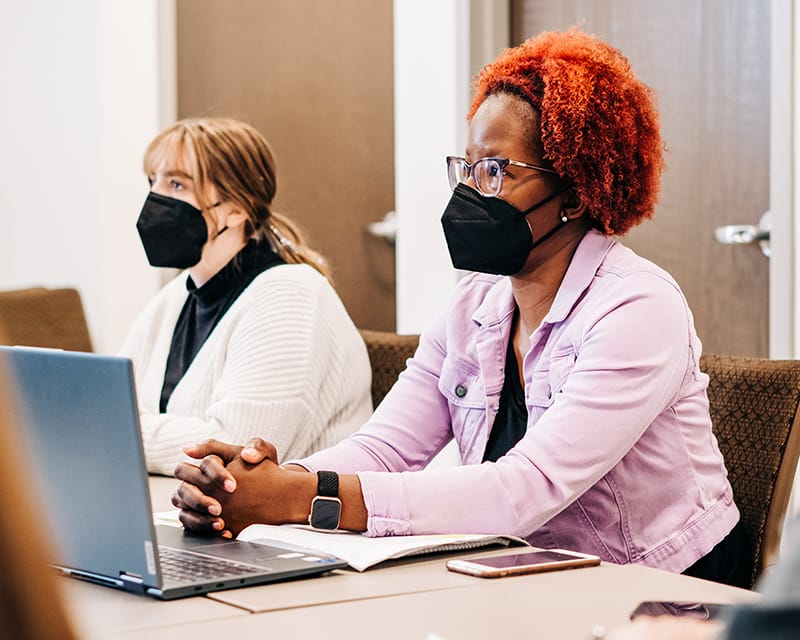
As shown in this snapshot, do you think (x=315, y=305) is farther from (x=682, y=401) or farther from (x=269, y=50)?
(x=269, y=50)

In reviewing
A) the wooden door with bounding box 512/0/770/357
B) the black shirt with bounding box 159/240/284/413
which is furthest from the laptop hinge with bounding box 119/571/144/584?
the wooden door with bounding box 512/0/770/357

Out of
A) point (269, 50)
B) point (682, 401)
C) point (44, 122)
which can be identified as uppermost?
point (269, 50)

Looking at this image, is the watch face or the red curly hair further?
the red curly hair

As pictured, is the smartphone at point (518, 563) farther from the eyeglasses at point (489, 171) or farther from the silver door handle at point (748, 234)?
the silver door handle at point (748, 234)

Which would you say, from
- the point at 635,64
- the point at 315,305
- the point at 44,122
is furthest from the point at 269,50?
the point at 315,305

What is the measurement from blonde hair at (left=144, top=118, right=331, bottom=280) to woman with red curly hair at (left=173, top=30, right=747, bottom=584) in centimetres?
69

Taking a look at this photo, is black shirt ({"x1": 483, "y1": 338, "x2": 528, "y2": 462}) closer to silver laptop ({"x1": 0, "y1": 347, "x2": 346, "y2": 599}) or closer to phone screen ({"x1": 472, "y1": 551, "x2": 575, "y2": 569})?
phone screen ({"x1": 472, "y1": 551, "x2": 575, "y2": 569})

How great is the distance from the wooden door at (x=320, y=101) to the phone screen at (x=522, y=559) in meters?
2.72

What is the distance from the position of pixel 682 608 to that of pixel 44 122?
10.4ft

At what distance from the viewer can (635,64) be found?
2672 mm

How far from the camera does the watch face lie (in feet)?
4.38

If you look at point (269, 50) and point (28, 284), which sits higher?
point (269, 50)

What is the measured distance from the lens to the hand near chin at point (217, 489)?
1332 millimetres

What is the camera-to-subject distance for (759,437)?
1.58 m
